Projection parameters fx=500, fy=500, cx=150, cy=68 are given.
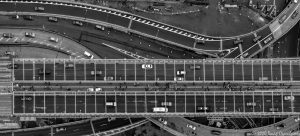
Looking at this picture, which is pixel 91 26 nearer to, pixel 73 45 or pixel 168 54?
pixel 73 45

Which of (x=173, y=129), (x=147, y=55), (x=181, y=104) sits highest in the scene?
(x=147, y=55)

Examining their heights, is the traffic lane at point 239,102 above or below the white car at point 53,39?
below

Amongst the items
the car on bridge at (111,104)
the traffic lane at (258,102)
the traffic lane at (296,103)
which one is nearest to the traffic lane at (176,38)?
the traffic lane at (258,102)

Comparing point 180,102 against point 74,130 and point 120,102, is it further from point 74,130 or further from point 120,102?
point 74,130

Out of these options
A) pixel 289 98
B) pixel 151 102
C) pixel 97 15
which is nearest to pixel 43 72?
pixel 97 15

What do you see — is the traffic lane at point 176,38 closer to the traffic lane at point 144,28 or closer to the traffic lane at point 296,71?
the traffic lane at point 144,28

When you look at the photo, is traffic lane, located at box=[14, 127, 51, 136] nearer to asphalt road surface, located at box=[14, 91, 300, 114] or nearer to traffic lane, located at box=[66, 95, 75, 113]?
asphalt road surface, located at box=[14, 91, 300, 114]

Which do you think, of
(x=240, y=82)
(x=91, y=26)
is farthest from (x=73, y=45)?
(x=240, y=82)
